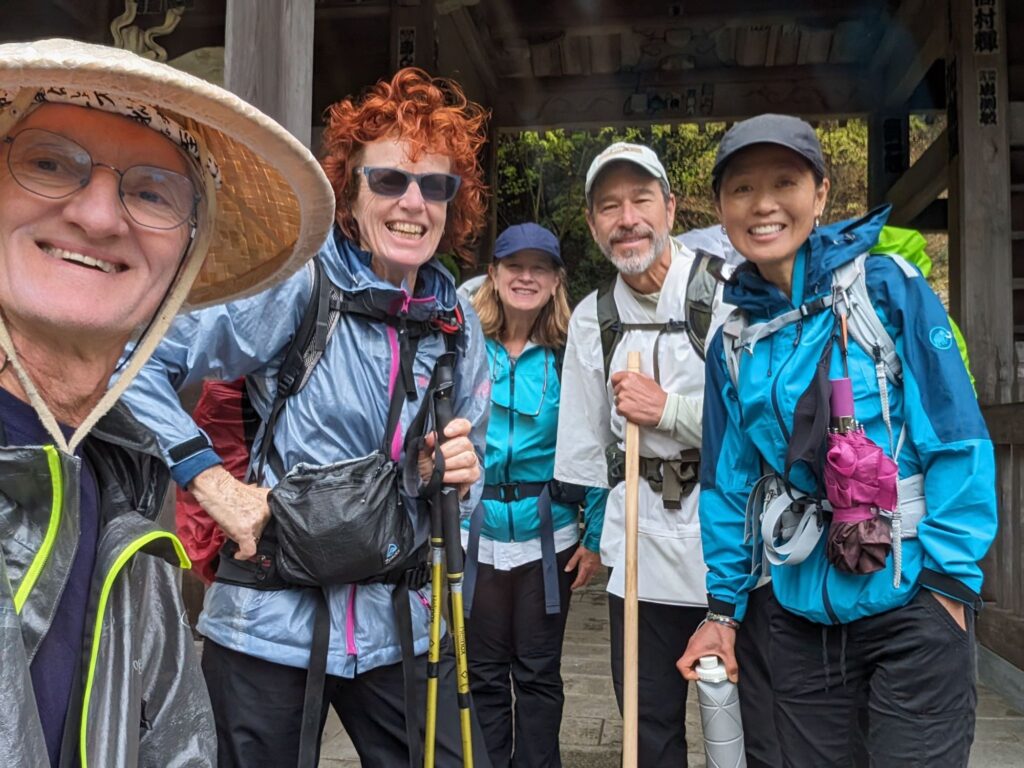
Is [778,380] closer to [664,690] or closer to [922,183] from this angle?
[664,690]

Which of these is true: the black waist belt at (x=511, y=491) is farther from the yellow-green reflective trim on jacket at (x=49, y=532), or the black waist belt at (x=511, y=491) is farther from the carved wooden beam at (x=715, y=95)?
the carved wooden beam at (x=715, y=95)

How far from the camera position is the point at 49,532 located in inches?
41.1

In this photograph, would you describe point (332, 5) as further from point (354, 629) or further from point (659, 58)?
point (354, 629)

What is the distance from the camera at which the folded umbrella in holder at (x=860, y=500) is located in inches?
75.5

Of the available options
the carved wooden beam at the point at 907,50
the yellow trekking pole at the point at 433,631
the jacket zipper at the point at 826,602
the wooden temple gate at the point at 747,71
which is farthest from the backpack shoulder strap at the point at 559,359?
the carved wooden beam at the point at 907,50

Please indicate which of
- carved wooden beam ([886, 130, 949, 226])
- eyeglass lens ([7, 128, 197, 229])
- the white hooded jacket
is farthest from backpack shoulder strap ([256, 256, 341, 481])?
carved wooden beam ([886, 130, 949, 226])

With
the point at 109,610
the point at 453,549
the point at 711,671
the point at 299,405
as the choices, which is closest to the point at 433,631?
the point at 453,549

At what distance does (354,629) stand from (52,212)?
1.17m

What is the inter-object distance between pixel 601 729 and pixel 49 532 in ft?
11.5

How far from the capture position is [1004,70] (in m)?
5.46

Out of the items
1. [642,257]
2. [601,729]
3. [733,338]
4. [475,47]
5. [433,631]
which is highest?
[475,47]

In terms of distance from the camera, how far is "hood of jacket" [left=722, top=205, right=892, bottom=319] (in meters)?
2.12

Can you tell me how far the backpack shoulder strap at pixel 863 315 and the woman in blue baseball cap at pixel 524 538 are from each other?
4.88ft

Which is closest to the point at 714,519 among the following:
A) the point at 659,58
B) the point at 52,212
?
the point at 52,212
